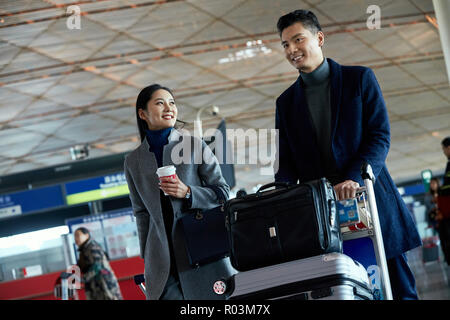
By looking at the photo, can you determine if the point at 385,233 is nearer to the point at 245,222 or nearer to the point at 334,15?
the point at 245,222

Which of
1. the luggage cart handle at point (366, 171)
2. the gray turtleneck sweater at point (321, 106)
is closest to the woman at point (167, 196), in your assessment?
the gray turtleneck sweater at point (321, 106)

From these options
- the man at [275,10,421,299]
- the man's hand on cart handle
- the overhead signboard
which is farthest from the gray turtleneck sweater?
the overhead signboard

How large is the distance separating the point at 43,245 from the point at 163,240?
10419 mm

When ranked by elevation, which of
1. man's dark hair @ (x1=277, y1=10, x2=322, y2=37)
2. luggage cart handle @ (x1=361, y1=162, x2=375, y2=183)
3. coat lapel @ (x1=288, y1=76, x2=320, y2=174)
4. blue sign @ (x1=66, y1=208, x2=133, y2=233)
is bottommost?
luggage cart handle @ (x1=361, y1=162, x2=375, y2=183)

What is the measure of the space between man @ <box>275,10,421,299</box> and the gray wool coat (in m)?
0.48

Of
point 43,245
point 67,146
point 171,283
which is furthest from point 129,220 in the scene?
point 171,283

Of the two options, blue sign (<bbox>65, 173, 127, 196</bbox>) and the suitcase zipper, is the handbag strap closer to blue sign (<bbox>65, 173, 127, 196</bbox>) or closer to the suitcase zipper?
the suitcase zipper

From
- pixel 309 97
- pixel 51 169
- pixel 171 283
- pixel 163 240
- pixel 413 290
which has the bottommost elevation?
pixel 413 290

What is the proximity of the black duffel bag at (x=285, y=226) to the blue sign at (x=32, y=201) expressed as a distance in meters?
11.1

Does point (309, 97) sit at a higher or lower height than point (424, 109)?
lower

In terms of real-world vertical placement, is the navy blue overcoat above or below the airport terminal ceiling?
below

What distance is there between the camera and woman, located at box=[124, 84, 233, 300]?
3254 millimetres

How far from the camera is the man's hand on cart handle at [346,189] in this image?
8.83 feet

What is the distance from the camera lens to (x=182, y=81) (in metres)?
15.8
